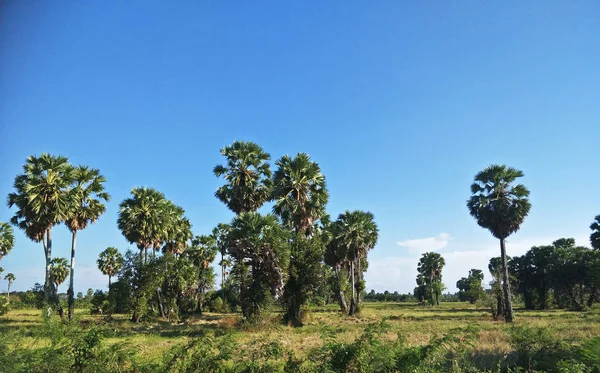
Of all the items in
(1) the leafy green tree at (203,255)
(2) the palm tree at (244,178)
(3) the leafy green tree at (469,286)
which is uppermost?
(2) the palm tree at (244,178)

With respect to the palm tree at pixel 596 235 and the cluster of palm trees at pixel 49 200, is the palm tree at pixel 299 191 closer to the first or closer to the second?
the cluster of palm trees at pixel 49 200

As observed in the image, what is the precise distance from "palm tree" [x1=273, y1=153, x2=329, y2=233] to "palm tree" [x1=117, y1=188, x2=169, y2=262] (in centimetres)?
1263

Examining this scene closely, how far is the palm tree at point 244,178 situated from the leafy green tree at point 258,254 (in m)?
5.25

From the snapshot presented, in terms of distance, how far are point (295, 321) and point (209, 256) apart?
27.4 m

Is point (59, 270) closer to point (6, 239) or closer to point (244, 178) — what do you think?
point (6, 239)

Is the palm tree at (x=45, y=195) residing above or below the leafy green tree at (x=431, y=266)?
above

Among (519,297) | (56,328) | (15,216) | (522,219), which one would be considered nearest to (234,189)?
(15,216)

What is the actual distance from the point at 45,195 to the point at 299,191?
18968mm

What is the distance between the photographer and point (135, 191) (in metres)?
35.5

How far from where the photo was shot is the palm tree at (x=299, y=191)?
2955 cm

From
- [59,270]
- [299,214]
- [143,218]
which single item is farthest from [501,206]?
[59,270]

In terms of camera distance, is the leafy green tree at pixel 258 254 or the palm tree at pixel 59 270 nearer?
the leafy green tree at pixel 258 254

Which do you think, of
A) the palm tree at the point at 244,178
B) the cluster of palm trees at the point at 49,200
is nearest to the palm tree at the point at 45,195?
the cluster of palm trees at the point at 49,200

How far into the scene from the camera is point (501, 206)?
3353 centimetres
